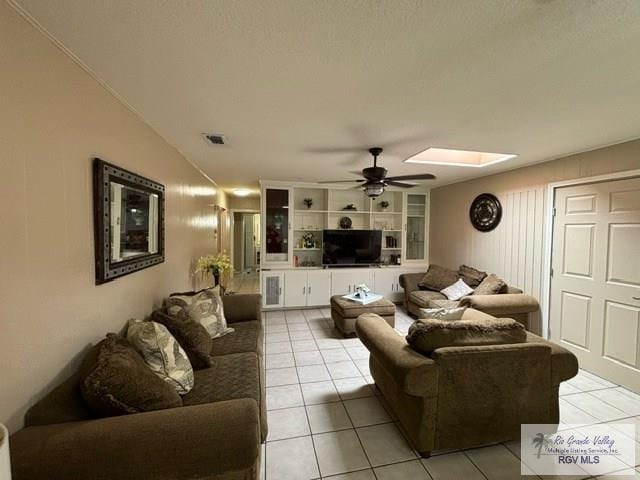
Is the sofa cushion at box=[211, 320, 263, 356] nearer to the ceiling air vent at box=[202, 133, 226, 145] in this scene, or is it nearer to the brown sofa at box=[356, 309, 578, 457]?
the brown sofa at box=[356, 309, 578, 457]

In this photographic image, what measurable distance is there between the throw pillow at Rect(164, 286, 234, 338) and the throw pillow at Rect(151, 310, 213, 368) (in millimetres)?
142

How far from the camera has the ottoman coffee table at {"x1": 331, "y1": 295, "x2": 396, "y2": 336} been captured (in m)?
3.65

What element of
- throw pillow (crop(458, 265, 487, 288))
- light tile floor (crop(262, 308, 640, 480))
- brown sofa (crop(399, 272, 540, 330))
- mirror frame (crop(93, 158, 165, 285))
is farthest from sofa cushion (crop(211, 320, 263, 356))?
throw pillow (crop(458, 265, 487, 288))

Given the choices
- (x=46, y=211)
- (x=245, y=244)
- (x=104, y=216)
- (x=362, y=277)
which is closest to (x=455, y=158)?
(x=362, y=277)

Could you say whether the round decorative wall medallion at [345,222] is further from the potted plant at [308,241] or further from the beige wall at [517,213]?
the beige wall at [517,213]

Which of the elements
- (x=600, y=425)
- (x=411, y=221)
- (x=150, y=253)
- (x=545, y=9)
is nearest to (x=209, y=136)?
(x=150, y=253)

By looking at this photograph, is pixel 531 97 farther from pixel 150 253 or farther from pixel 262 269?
pixel 262 269

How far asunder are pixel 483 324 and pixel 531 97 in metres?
1.51

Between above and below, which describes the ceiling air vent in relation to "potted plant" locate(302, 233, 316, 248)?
above

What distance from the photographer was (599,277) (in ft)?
9.23

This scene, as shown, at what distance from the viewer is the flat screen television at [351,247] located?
514 centimetres

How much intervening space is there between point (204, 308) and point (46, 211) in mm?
1438

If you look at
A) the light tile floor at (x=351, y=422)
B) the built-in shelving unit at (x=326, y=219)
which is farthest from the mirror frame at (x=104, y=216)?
the built-in shelving unit at (x=326, y=219)

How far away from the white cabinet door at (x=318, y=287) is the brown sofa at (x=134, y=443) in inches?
147
